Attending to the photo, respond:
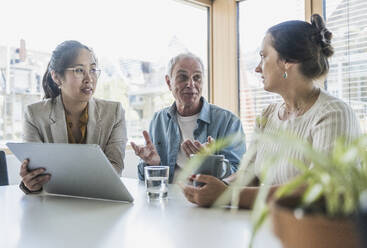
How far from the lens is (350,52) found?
307cm

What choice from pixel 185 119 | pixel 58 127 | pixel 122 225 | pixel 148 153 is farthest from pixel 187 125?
pixel 122 225

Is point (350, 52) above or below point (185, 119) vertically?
above

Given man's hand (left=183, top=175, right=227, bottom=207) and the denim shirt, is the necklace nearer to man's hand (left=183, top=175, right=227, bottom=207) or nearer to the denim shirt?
the denim shirt

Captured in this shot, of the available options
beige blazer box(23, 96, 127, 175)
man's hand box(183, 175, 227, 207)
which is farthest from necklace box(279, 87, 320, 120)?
beige blazer box(23, 96, 127, 175)

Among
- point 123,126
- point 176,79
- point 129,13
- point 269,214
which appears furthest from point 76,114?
point 129,13

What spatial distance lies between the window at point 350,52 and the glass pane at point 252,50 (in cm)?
57

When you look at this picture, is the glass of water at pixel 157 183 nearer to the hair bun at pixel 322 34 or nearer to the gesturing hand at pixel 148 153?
the gesturing hand at pixel 148 153

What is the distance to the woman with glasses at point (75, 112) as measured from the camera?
1815 mm

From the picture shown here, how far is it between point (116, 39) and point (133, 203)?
2596 mm

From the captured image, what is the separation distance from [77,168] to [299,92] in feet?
3.15

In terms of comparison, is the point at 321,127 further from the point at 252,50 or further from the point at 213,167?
the point at 252,50

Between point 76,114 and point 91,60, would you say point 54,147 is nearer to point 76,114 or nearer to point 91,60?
point 76,114

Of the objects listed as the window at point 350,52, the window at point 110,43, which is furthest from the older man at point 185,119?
Result: the window at point 350,52

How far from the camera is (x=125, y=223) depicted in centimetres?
92
